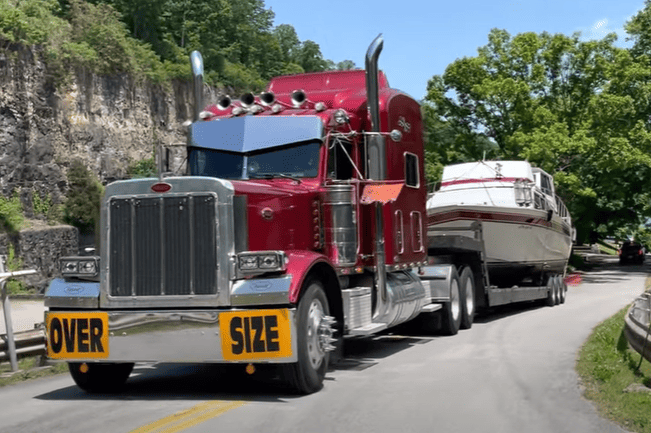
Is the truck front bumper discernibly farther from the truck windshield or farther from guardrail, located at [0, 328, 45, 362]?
guardrail, located at [0, 328, 45, 362]

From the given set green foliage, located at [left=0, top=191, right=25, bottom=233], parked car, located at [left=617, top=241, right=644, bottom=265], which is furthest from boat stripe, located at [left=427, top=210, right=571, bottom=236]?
parked car, located at [left=617, top=241, right=644, bottom=265]

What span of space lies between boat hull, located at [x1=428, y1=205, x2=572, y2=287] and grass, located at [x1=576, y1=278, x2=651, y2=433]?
4984 millimetres

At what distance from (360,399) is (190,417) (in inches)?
74.0

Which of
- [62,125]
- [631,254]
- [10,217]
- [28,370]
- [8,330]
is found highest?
[62,125]

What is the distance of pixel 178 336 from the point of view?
9859 millimetres

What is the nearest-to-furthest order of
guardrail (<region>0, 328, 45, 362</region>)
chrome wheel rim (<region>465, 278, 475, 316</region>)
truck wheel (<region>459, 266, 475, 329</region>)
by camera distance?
1. guardrail (<region>0, 328, 45, 362</region>)
2. truck wheel (<region>459, 266, 475, 329</region>)
3. chrome wheel rim (<region>465, 278, 475, 316</region>)

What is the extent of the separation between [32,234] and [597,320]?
26547 millimetres

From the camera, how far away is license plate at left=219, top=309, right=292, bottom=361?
970 centimetres

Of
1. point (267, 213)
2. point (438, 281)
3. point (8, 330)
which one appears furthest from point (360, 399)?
point (438, 281)

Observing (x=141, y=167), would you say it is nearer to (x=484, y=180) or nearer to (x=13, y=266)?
(x=13, y=266)

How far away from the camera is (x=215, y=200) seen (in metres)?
9.99

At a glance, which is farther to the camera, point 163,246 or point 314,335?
point 314,335

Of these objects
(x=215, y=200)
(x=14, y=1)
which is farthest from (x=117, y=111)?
(x=215, y=200)

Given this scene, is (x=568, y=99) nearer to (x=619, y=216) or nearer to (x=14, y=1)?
(x=619, y=216)
